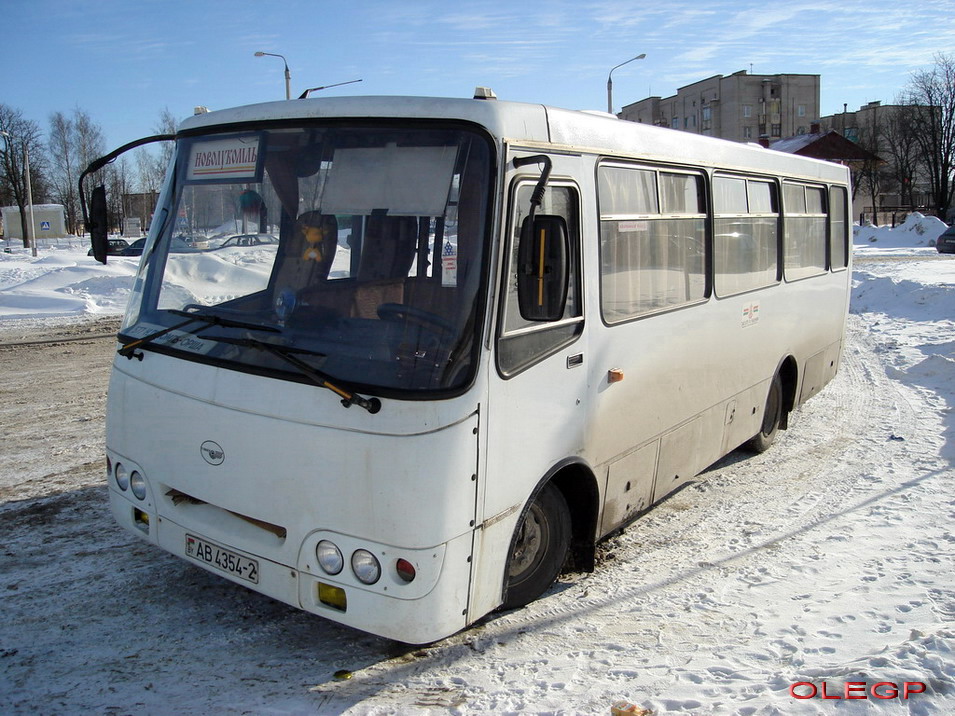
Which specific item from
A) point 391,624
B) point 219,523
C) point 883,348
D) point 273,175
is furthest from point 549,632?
point 883,348

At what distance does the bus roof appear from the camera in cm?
393

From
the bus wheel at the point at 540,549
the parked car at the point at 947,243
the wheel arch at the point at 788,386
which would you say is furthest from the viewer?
the parked car at the point at 947,243

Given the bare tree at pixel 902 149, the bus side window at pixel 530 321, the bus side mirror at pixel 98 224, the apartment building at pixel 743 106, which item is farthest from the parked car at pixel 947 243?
the apartment building at pixel 743 106

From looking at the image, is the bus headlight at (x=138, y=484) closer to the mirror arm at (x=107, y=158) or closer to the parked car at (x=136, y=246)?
the parked car at (x=136, y=246)

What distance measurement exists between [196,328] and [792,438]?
6689mm

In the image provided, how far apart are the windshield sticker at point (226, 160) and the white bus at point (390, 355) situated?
0.05ft

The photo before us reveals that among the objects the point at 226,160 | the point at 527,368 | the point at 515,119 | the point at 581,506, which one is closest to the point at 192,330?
the point at 226,160

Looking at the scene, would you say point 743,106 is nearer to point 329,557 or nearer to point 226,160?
point 226,160

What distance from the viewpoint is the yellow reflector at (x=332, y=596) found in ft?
12.4

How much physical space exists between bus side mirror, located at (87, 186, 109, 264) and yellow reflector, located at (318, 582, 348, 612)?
243 centimetres

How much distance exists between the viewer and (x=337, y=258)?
13.8 feet

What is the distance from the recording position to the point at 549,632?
451 centimetres

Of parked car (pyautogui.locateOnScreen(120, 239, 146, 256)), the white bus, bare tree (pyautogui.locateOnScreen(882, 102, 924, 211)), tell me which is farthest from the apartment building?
the white bus

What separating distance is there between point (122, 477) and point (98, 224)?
59.7 inches
